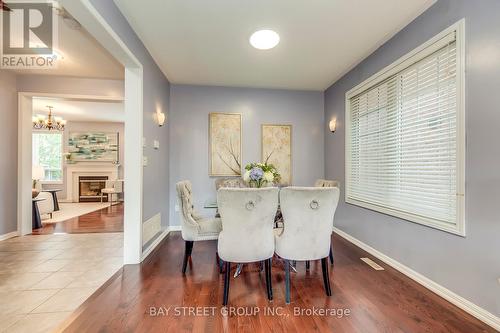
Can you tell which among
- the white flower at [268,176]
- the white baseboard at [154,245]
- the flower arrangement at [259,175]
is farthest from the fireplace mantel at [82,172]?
the white flower at [268,176]

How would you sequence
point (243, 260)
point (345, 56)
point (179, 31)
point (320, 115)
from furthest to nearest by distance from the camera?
1. point (320, 115)
2. point (345, 56)
3. point (179, 31)
4. point (243, 260)

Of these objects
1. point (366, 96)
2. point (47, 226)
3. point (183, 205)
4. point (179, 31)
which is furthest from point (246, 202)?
point (47, 226)

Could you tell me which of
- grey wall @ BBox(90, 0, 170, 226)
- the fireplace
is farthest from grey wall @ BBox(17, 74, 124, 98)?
the fireplace

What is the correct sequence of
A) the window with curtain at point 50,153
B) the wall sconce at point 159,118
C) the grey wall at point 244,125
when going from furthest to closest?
the window with curtain at point 50,153 → the grey wall at point 244,125 → the wall sconce at point 159,118

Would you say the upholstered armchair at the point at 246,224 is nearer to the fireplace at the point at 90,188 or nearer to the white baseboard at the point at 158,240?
the white baseboard at the point at 158,240

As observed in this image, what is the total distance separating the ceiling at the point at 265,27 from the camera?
205 centimetres

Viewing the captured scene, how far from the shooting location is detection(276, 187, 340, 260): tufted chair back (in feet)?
5.70

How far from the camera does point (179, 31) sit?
8.02 ft

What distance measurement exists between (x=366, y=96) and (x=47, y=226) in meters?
5.99

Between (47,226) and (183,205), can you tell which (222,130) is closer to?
(183,205)

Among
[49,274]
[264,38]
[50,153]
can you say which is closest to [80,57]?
[264,38]

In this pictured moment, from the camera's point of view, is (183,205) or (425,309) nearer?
(425,309)

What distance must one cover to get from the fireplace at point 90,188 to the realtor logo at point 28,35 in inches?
182

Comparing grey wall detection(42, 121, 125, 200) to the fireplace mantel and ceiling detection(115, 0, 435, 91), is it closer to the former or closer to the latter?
the fireplace mantel
